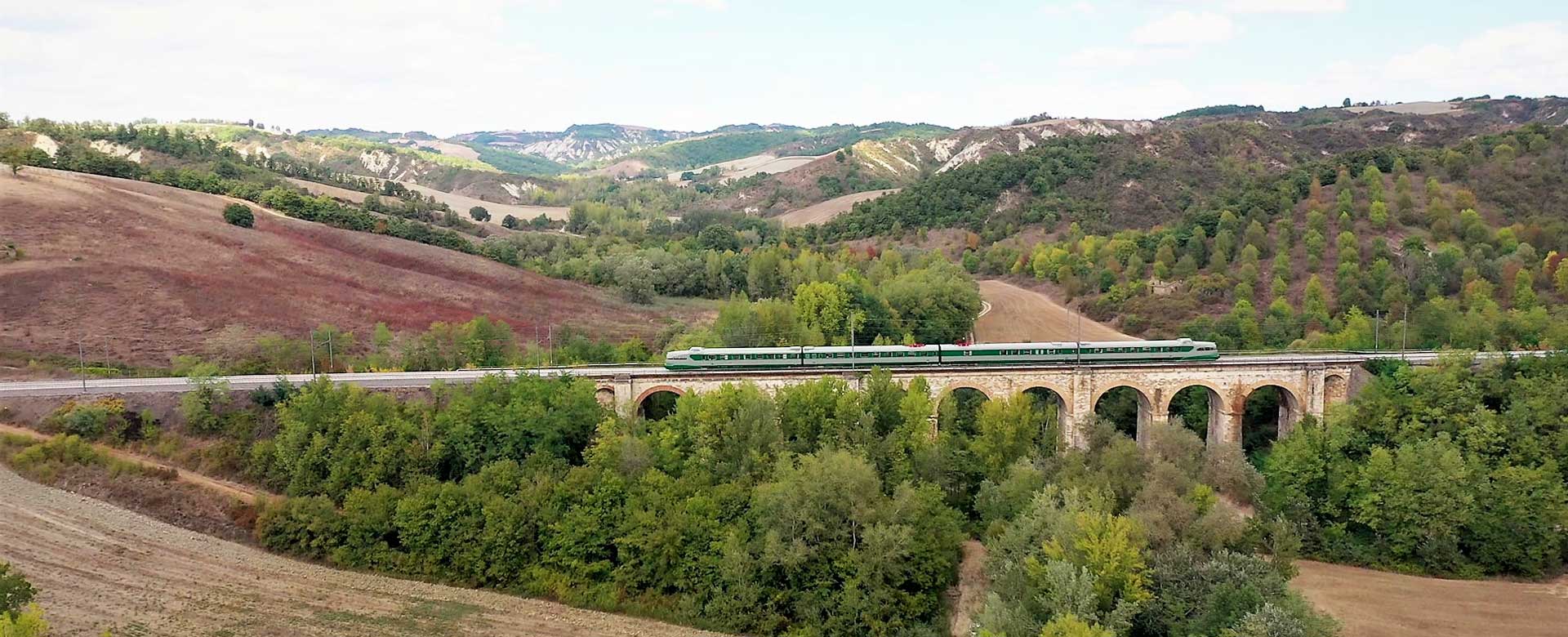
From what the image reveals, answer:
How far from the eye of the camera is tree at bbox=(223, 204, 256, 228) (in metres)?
78.1

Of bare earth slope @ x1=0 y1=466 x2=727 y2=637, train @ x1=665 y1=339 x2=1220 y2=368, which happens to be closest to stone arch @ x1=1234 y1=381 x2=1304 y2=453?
train @ x1=665 y1=339 x2=1220 y2=368

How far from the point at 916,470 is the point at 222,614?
89.4 feet

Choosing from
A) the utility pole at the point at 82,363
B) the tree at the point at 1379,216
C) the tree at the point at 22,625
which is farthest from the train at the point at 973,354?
the tree at the point at 1379,216

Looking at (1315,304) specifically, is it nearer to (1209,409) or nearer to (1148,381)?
(1209,409)

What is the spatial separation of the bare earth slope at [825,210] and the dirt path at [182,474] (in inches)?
4569

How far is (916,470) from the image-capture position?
39.1 meters

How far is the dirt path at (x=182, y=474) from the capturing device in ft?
126

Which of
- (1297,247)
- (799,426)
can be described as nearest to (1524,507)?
(799,426)

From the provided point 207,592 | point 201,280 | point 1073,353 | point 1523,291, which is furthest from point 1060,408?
point 201,280

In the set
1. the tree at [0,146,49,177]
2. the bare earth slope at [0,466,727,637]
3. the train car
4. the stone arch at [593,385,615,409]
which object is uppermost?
the tree at [0,146,49,177]

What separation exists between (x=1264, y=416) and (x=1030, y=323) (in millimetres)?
27895

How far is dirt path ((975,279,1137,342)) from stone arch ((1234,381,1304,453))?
64.1 ft

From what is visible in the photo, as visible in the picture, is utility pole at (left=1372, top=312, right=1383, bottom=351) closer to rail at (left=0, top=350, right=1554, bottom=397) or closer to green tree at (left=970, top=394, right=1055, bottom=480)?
rail at (left=0, top=350, right=1554, bottom=397)

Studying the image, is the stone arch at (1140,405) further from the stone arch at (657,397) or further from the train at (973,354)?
the stone arch at (657,397)
